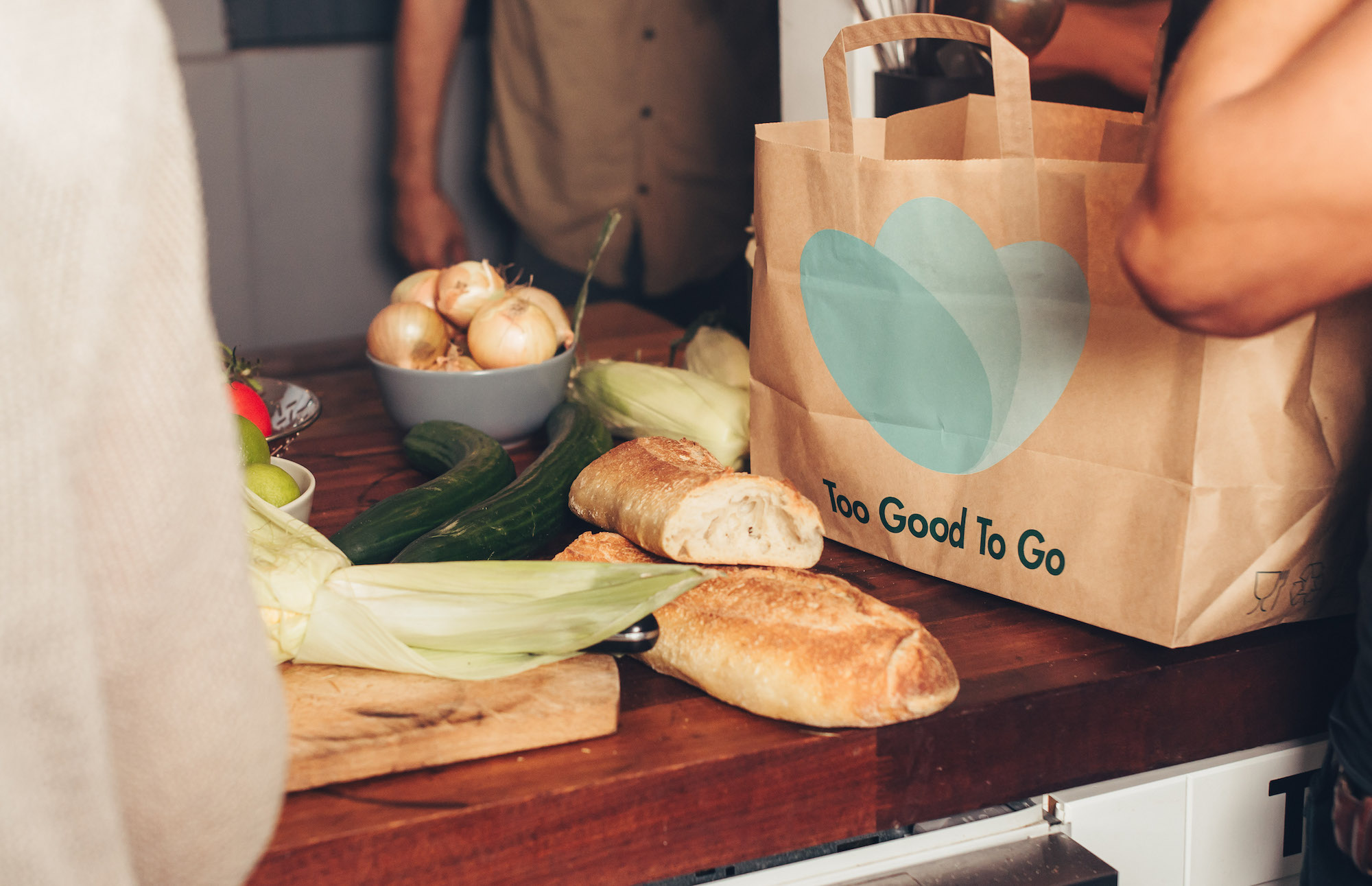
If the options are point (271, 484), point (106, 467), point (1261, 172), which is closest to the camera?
point (106, 467)

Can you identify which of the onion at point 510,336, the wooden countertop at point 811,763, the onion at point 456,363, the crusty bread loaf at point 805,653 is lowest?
the wooden countertop at point 811,763

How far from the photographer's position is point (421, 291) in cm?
126

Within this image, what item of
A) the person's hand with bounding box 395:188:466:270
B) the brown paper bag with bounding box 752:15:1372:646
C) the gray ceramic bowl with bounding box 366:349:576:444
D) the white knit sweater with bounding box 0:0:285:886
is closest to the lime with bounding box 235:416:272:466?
the gray ceramic bowl with bounding box 366:349:576:444

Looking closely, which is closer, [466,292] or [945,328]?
[945,328]

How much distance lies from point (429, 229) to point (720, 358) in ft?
4.91

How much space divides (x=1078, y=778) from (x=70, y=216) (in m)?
0.69

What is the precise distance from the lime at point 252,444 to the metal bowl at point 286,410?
11 cm

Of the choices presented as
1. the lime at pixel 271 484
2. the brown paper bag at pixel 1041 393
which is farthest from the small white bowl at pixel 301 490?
the brown paper bag at pixel 1041 393

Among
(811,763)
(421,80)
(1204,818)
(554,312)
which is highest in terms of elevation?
(421,80)

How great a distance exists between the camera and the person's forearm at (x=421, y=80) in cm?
240

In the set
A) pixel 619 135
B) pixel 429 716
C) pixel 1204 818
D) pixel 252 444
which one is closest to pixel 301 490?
pixel 252 444

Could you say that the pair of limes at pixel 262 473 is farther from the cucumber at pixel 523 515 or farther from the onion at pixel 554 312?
the onion at pixel 554 312

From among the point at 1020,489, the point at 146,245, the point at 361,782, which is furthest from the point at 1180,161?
the point at 361,782

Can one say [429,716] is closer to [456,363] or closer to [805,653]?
[805,653]
